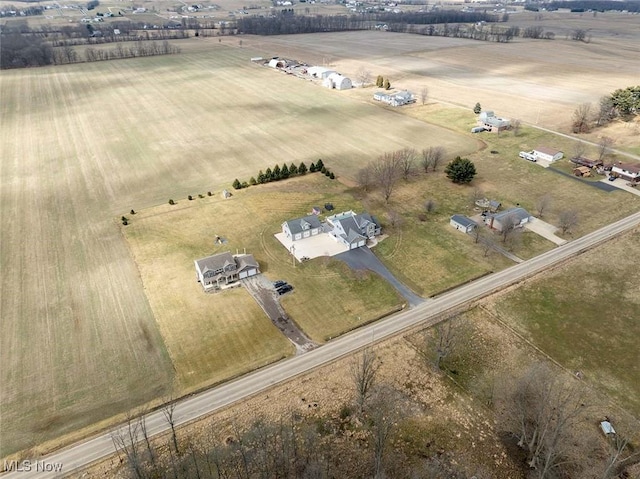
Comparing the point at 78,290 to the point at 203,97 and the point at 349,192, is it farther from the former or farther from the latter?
the point at 203,97

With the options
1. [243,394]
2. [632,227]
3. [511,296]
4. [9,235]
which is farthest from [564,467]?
[9,235]

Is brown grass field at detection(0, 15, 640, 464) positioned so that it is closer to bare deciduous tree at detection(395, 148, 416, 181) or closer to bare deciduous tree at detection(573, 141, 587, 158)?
bare deciduous tree at detection(395, 148, 416, 181)

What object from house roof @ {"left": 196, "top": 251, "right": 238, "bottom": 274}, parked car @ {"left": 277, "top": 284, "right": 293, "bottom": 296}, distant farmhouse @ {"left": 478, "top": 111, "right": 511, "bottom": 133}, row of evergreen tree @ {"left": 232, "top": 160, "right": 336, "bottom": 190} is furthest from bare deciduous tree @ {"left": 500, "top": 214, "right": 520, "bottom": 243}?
distant farmhouse @ {"left": 478, "top": 111, "right": 511, "bottom": 133}

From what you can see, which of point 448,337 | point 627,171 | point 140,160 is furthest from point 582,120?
point 140,160

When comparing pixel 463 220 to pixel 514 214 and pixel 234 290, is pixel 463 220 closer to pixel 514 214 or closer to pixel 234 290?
pixel 514 214

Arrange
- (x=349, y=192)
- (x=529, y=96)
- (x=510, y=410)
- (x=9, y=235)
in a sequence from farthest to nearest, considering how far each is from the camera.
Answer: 1. (x=529, y=96)
2. (x=349, y=192)
3. (x=9, y=235)
4. (x=510, y=410)

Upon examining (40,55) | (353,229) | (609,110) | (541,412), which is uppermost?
(40,55)

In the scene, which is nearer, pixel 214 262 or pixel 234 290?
pixel 234 290

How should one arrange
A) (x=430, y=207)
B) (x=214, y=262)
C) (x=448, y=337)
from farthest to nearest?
(x=430, y=207), (x=214, y=262), (x=448, y=337)
